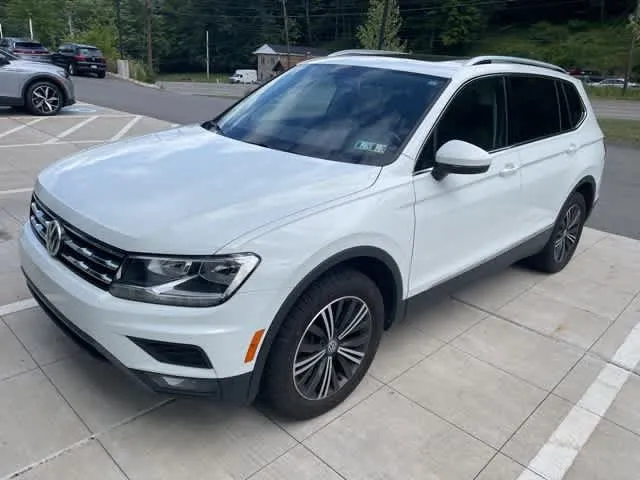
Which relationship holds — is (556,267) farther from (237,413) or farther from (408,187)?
(237,413)

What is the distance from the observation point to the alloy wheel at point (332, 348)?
2484 millimetres

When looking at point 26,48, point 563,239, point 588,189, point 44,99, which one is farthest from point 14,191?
point 26,48

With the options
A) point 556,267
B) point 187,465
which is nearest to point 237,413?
point 187,465

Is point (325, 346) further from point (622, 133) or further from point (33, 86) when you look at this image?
point (622, 133)

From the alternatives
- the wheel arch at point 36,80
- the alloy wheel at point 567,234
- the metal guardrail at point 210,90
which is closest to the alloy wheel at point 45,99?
the wheel arch at point 36,80

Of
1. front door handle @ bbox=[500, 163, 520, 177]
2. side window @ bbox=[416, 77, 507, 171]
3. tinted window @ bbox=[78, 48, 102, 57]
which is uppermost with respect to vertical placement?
tinted window @ bbox=[78, 48, 102, 57]

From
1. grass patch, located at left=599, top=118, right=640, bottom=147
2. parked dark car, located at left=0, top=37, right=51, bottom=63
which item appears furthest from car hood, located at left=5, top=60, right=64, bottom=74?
parked dark car, located at left=0, top=37, right=51, bottom=63

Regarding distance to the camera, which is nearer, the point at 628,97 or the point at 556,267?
the point at 556,267

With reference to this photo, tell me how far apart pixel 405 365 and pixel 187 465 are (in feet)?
4.53

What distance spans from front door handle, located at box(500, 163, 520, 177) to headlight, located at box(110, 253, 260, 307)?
1964 millimetres

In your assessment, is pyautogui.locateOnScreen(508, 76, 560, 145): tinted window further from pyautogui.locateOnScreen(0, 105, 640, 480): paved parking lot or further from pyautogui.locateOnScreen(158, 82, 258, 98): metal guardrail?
pyautogui.locateOnScreen(158, 82, 258, 98): metal guardrail

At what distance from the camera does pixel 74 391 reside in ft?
8.90

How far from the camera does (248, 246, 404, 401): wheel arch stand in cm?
226

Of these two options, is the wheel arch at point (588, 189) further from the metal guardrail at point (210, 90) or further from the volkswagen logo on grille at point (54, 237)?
the metal guardrail at point (210, 90)
